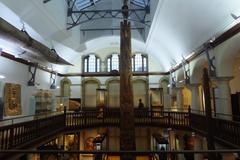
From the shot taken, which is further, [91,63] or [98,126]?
[91,63]

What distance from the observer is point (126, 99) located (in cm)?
873

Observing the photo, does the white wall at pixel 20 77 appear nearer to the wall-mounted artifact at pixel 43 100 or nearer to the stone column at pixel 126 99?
the wall-mounted artifact at pixel 43 100

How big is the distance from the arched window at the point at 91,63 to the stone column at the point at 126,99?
11754 mm

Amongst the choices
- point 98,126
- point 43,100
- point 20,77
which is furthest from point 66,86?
point 20,77

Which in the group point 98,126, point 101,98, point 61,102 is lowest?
point 98,126

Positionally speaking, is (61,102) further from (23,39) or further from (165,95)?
(23,39)

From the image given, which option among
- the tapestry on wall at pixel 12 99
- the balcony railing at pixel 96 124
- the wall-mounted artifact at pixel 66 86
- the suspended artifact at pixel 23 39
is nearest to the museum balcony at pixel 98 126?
the balcony railing at pixel 96 124

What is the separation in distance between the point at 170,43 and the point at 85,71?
32.6 ft

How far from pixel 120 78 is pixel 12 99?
241 inches

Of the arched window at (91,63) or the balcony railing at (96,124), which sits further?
the arched window at (91,63)

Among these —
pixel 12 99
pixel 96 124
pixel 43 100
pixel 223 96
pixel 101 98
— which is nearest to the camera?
pixel 223 96

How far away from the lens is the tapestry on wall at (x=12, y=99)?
10.1m

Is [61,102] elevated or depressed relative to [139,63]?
depressed

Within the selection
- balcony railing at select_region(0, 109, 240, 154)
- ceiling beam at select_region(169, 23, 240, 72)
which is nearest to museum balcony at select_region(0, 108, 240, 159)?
balcony railing at select_region(0, 109, 240, 154)
